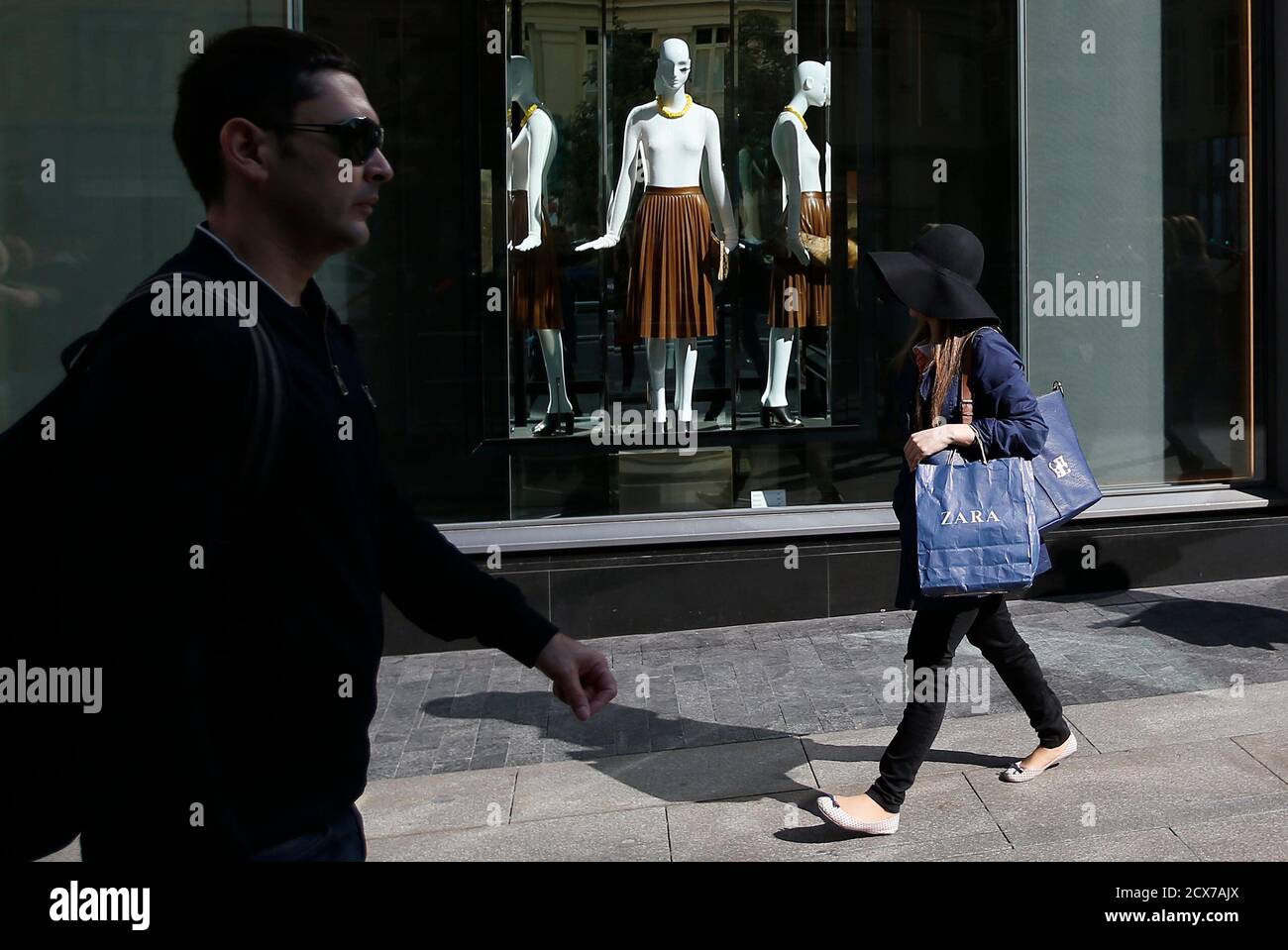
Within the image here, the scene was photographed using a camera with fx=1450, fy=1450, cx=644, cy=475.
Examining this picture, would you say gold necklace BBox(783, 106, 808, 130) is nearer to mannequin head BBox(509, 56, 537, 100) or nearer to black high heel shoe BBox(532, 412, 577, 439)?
mannequin head BBox(509, 56, 537, 100)

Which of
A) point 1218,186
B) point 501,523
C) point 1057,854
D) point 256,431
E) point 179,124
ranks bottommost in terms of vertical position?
point 1057,854

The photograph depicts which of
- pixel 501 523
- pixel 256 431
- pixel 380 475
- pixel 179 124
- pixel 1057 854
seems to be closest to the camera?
pixel 256 431

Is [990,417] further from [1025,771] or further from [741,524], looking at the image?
[741,524]

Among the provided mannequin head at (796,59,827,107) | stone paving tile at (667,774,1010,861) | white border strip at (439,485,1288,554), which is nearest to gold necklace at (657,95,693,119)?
mannequin head at (796,59,827,107)

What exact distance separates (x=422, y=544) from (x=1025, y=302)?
6.64 m

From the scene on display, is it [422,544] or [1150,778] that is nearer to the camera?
[422,544]

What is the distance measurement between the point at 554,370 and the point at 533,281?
51cm

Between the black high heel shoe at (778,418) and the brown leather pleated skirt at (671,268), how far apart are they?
588 mm

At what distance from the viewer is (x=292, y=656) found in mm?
1903

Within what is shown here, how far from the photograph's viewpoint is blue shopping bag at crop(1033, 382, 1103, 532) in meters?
4.83

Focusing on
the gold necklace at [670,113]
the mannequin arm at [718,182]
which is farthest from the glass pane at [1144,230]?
the gold necklace at [670,113]

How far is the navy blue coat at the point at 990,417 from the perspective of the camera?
4.56m

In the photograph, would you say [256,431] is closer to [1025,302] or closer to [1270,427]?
[1025,302]

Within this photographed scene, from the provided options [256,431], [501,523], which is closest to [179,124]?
[256,431]
